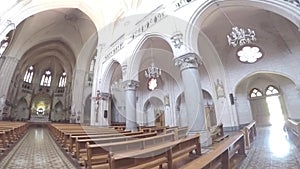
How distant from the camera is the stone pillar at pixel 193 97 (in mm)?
5938

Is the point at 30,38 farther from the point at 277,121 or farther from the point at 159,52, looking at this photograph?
the point at 277,121

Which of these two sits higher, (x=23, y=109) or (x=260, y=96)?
(x=23, y=109)

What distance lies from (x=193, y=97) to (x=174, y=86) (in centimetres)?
839

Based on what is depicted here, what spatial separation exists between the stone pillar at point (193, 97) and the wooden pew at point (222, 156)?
1.77 metres

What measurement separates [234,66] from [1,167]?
12.0 meters

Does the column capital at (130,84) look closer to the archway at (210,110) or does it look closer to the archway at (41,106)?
the archway at (210,110)

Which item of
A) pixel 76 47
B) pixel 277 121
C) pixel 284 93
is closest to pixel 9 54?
pixel 76 47

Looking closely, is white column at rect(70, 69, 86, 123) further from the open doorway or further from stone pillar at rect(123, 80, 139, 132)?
the open doorway

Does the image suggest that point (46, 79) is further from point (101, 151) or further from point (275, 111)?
point (275, 111)

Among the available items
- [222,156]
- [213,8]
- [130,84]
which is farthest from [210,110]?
[222,156]

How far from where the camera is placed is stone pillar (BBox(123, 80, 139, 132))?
9008mm

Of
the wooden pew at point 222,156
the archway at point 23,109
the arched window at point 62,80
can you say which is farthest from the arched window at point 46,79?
the wooden pew at point 222,156

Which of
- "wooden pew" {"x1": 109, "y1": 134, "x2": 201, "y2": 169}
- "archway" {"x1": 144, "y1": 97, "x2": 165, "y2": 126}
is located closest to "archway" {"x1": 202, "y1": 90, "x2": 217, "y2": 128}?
"archway" {"x1": 144, "y1": 97, "x2": 165, "y2": 126}

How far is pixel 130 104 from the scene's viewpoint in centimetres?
926
